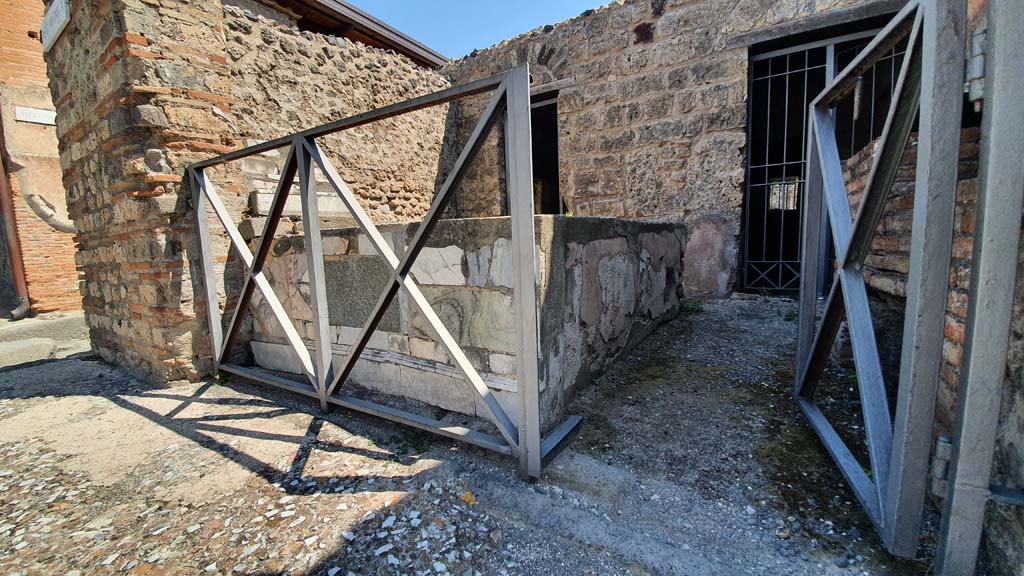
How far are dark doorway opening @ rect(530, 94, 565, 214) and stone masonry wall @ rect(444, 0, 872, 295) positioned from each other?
4.20ft

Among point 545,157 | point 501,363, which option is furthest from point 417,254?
point 545,157

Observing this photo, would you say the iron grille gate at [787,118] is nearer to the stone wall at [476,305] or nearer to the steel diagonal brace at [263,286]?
the stone wall at [476,305]

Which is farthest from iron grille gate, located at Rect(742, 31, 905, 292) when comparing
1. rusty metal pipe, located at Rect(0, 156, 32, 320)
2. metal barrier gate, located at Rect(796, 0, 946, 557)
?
rusty metal pipe, located at Rect(0, 156, 32, 320)

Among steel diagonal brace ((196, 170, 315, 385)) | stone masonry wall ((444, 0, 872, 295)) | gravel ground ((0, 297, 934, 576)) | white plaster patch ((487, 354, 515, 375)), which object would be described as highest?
stone masonry wall ((444, 0, 872, 295))

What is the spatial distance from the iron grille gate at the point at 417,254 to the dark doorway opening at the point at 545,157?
521 centimetres

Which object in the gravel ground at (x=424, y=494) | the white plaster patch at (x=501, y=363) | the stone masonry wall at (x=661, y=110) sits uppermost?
the stone masonry wall at (x=661, y=110)

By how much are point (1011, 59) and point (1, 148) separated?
12285mm

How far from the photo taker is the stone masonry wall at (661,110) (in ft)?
15.2

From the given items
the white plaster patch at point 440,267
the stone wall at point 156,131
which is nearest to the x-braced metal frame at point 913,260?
the white plaster patch at point 440,267

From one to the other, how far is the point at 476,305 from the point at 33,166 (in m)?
10.7

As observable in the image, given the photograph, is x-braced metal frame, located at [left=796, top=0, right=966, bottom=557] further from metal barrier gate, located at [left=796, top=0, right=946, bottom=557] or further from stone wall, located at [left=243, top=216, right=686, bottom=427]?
stone wall, located at [left=243, top=216, right=686, bottom=427]

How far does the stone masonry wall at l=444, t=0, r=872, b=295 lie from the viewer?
15.2 feet

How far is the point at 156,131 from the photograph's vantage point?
2676 millimetres

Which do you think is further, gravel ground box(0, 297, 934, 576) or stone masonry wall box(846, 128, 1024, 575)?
gravel ground box(0, 297, 934, 576)
